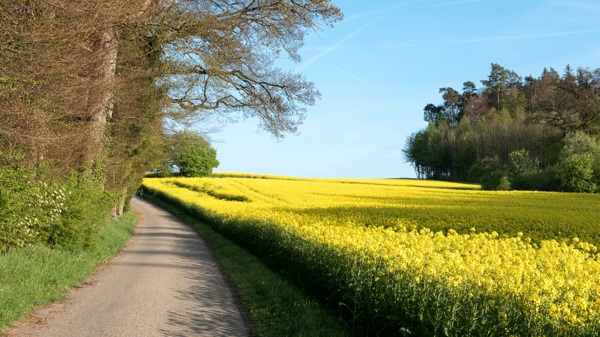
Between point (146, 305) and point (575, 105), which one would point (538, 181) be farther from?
point (146, 305)

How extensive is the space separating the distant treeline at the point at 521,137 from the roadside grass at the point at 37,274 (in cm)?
5324

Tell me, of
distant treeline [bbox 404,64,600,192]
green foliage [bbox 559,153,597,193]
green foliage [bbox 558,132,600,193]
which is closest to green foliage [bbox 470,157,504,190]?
distant treeline [bbox 404,64,600,192]

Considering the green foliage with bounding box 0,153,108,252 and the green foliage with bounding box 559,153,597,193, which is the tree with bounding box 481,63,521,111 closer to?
the green foliage with bounding box 559,153,597,193

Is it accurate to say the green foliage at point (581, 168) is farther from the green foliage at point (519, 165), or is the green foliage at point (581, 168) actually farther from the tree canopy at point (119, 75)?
the tree canopy at point (119, 75)

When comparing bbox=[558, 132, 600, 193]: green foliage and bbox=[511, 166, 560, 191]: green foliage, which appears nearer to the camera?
bbox=[558, 132, 600, 193]: green foliage

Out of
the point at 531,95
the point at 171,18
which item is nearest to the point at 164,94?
the point at 171,18

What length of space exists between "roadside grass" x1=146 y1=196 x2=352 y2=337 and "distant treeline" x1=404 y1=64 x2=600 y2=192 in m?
50.5

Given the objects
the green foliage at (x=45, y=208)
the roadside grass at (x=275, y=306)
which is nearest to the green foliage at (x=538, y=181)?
the roadside grass at (x=275, y=306)

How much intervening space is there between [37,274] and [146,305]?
3124 mm

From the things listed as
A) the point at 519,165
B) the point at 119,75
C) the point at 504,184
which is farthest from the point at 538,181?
the point at 119,75

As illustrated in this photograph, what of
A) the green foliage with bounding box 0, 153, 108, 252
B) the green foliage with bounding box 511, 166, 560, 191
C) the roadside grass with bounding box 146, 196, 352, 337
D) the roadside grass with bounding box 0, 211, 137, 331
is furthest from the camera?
the green foliage with bounding box 511, 166, 560, 191

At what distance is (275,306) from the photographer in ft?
29.1

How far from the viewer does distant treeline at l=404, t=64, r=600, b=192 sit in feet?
191

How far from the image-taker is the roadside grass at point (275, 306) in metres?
7.43
